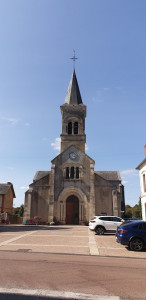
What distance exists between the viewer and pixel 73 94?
3812 cm

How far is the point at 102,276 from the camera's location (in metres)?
5.91

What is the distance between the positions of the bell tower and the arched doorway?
8.16 metres

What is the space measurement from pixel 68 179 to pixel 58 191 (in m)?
2.11

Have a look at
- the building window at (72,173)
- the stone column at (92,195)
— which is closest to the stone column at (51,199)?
the building window at (72,173)

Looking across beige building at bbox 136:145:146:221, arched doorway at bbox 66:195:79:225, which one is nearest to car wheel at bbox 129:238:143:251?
beige building at bbox 136:145:146:221

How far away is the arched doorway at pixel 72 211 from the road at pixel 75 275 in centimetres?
2039

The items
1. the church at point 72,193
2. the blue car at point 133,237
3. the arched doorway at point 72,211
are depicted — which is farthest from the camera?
the arched doorway at point 72,211

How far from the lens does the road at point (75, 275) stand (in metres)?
4.86

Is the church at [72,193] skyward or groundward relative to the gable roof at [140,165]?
groundward

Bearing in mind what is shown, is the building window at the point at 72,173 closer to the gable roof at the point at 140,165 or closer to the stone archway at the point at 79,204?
the stone archway at the point at 79,204

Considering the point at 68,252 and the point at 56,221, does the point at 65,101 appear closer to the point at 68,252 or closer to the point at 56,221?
the point at 56,221

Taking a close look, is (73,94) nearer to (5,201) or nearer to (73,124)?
(73,124)

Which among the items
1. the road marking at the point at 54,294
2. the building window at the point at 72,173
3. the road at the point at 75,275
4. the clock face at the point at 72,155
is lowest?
the road at the point at 75,275

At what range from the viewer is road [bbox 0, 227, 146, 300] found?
486 centimetres
